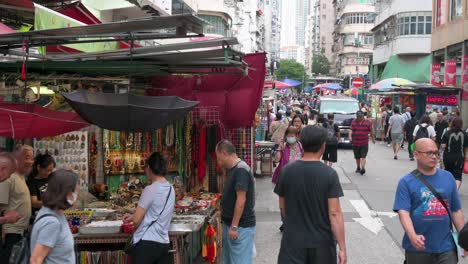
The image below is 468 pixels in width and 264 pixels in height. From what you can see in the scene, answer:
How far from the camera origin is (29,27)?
10.3m

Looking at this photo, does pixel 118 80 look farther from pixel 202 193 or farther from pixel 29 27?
pixel 29 27

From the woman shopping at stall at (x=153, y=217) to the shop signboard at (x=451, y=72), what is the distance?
27.9 meters

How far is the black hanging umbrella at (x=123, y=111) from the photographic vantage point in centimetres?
541

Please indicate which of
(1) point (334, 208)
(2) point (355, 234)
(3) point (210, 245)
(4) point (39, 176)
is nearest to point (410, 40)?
(2) point (355, 234)

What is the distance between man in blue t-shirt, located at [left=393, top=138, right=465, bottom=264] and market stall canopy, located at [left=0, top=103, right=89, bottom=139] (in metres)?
3.26

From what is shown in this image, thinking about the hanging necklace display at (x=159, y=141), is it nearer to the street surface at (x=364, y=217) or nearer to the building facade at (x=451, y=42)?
the street surface at (x=364, y=217)

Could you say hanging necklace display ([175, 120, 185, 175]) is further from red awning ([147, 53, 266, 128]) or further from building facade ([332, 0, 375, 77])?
building facade ([332, 0, 375, 77])

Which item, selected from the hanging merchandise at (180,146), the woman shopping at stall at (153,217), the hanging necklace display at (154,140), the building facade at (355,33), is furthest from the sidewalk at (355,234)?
the building facade at (355,33)

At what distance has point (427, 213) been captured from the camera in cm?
521

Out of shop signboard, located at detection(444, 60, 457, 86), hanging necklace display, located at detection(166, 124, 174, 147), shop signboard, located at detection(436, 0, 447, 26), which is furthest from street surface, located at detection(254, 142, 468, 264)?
shop signboard, located at detection(436, 0, 447, 26)

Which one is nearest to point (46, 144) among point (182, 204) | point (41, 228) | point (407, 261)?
point (182, 204)

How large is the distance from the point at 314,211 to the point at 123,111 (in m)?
1.92

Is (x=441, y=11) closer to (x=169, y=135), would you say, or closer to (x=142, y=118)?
(x=169, y=135)

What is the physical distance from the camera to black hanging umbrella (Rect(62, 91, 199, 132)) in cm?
541
